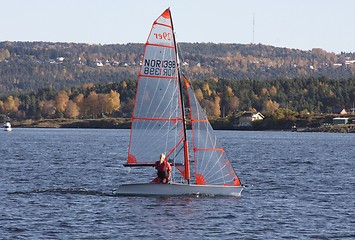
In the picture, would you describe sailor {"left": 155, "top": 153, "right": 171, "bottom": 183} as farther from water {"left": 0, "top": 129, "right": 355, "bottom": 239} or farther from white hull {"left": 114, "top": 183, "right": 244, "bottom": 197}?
water {"left": 0, "top": 129, "right": 355, "bottom": 239}

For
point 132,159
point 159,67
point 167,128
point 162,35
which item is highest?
point 162,35

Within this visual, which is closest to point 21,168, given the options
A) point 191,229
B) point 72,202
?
point 72,202

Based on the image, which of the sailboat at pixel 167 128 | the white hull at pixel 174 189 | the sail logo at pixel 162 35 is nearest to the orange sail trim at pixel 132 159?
the sailboat at pixel 167 128

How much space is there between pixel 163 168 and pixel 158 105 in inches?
152

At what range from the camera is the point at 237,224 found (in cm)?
4591

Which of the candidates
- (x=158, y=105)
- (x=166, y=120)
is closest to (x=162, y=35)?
(x=158, y=105)

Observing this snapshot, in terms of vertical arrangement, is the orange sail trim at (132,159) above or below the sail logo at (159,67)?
below

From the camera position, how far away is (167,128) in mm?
53438

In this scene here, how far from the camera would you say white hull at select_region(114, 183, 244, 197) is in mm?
52812

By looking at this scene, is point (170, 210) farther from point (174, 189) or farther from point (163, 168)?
point (174, 189)

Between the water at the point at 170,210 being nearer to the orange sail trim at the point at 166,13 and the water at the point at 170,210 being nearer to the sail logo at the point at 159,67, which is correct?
the sail logo at the point at 159,67

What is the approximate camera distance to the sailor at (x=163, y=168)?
52125 mm

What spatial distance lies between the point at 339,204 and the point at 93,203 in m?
14.6

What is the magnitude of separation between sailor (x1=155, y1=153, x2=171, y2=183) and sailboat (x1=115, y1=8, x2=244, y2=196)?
15.5 inches
